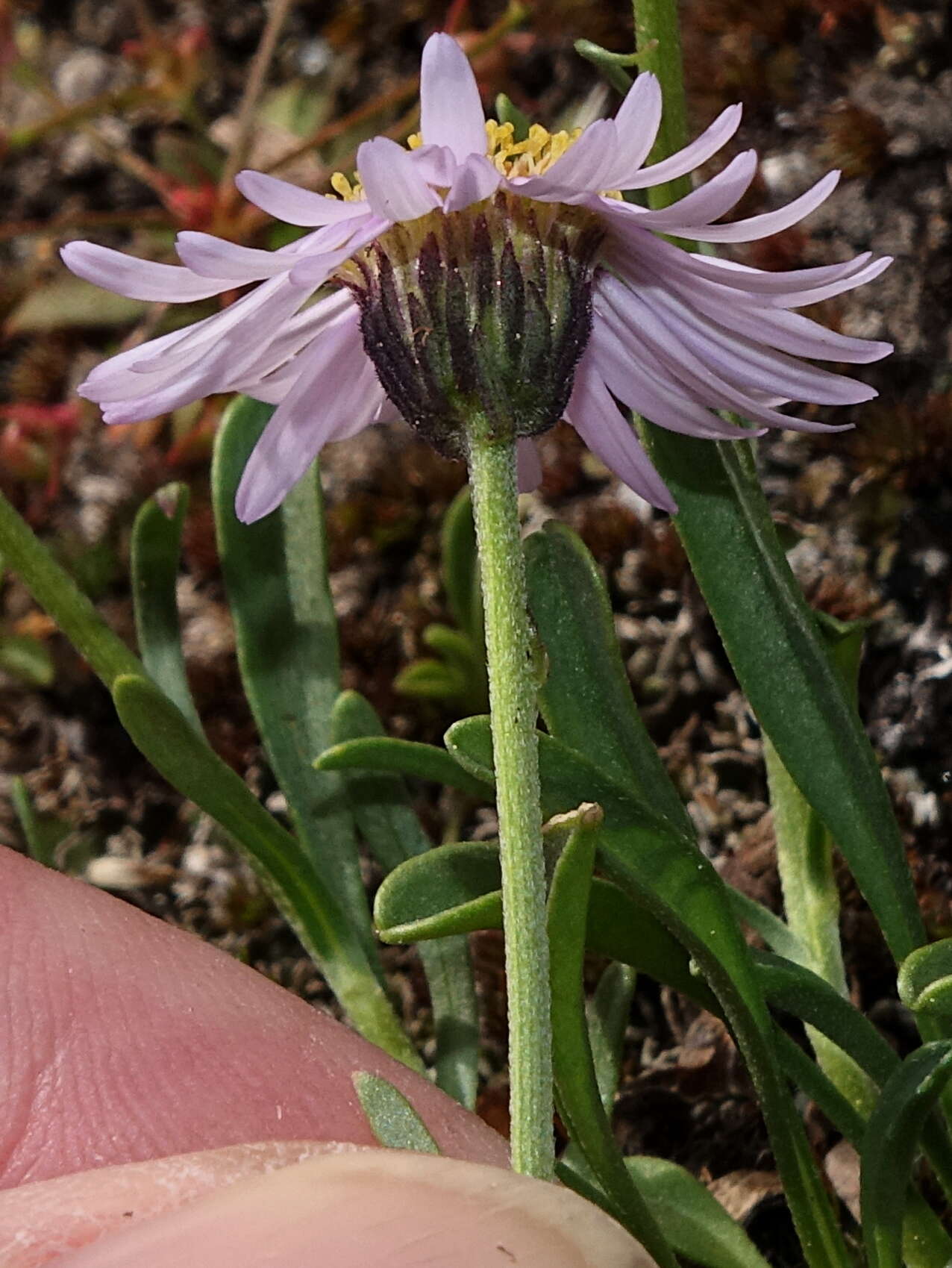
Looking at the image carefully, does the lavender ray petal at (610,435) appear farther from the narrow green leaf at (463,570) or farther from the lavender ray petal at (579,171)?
the narrow green leaf at (463,570)

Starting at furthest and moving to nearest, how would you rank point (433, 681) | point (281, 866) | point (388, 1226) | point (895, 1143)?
1. point (433, 681)
2. point (281, 866)
3. point (895, 1143)
4. point (388, 1226)

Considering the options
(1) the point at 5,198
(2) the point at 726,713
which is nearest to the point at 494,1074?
(2) the point at 726,713

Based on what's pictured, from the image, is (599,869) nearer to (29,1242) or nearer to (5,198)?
(29,1242)

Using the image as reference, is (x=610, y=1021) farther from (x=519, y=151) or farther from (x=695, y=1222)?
(x=519, y=151)

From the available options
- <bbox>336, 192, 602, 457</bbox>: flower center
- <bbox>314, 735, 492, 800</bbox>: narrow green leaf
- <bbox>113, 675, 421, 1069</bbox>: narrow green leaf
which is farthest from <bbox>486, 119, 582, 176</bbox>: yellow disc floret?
<bbox>113, 675, 421, 1069</bbox>: narrow green leaf

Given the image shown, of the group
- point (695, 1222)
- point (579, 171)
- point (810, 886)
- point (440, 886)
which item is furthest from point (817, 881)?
point (579, 171)

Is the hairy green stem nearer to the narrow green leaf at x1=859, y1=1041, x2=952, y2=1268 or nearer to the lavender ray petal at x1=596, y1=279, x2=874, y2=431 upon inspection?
the narrow green leaf at x1=859, y1=1041, x2=952, y2=1268
